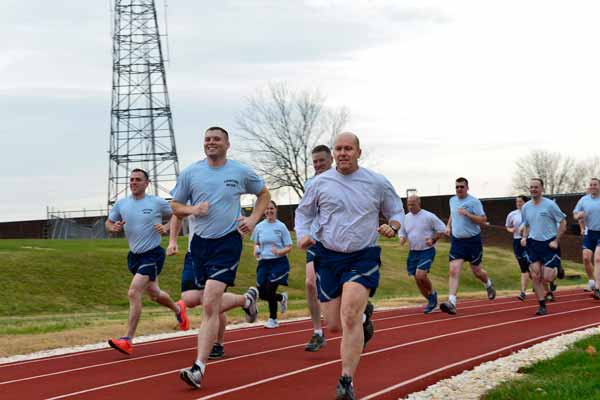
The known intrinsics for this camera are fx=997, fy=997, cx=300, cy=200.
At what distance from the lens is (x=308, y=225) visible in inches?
324

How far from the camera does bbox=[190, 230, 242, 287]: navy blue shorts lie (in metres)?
9.25

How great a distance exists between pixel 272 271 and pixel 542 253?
4.71m

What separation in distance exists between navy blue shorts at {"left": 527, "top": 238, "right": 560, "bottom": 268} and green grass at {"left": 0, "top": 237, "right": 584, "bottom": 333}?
6790mm

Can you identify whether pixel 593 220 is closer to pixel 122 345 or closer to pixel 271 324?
pixel 271 324

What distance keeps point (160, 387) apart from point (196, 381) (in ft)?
2.41

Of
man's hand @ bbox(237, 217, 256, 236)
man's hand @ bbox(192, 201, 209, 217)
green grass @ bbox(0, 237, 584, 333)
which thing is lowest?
green grass @ bbox(0, 237, 584, 333)

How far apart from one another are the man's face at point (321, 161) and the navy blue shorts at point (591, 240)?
31.3ft

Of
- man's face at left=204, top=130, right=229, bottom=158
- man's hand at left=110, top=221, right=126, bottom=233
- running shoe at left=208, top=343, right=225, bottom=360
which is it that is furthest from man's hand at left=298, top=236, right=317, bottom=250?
man's hand at left=110, top=221, right=126, bottom=233

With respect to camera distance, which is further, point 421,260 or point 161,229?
point 421,260

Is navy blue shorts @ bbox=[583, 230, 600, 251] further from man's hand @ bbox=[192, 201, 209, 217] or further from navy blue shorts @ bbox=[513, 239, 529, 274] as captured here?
man's hand @ bbox=[192, 201, 209, 217]

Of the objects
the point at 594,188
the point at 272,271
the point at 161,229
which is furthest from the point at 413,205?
the point at 161,229

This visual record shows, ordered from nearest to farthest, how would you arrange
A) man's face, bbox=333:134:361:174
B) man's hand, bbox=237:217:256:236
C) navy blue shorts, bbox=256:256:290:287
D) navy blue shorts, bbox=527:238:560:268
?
man's face, bbox=333:134:361:174 → man's hand, bbox=237:217:256:236 → navy blue shorts, bbox=256:256:290:287 → navy blue shorts, bbox=527:238:560:268

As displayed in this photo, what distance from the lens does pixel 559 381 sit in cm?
823

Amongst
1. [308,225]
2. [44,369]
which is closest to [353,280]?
[308,225]
